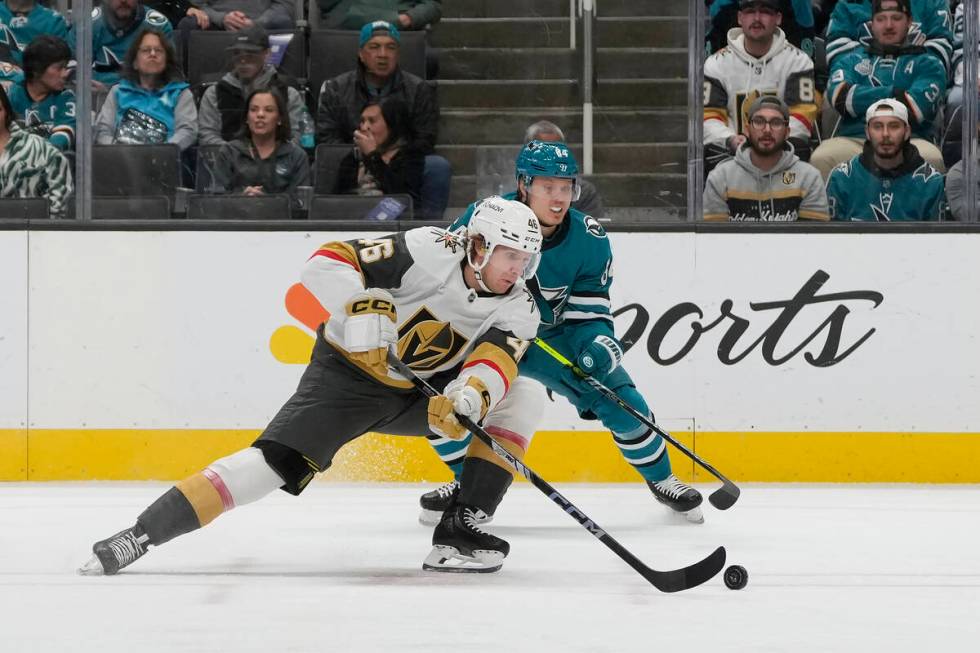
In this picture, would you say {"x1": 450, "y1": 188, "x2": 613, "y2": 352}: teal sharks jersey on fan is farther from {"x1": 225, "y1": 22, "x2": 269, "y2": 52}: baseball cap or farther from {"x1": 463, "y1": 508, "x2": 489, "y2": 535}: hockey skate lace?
{"x1": 225, "y1": 22, "x2": 269, "y2": 52}: baseball cap

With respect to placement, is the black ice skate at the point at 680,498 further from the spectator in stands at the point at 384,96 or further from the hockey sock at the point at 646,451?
the spectator in stands at the point at 384,96

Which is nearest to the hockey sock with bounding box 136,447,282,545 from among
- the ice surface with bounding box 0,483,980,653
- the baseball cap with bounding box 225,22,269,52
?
the ice surface with bounding box 0,483,980,653

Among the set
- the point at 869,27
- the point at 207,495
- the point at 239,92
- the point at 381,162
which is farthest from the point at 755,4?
the point at 207,495

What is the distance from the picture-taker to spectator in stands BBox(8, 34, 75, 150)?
496 cm

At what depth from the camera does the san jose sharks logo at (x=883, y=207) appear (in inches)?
196

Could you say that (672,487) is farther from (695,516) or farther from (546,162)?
(546,162)

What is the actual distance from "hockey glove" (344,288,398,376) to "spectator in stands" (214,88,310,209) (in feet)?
6.44

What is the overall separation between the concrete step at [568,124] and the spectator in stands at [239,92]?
0.55 metres

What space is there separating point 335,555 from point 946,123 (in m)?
2.87

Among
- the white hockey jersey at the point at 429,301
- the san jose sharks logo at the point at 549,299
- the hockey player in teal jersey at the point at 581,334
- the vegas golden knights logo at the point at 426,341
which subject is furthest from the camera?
the san jose sharks logo at the point at 549,299

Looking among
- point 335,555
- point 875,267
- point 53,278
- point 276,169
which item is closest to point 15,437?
point 53,278

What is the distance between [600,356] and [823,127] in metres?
1.58

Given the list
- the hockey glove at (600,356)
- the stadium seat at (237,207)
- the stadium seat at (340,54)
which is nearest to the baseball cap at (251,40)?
the stadium seat at (340,54)

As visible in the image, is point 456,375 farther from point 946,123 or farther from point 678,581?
point 946,123
